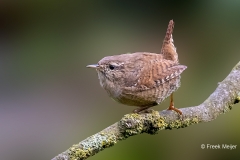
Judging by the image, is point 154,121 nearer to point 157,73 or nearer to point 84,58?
point 157,73

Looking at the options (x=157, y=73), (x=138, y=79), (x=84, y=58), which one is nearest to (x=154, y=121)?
(x=138, y=79)

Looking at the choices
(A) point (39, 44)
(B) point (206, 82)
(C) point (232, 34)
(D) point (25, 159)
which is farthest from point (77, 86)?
(C) point (232, 34)

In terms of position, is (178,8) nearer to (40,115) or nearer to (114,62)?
(40,115)

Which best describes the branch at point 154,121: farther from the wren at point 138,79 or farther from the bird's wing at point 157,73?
the bird's wing at point 157,73

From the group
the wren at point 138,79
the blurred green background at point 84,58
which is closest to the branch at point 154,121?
the wren at point 138,79

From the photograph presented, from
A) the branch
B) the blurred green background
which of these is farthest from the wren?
the blurred green background

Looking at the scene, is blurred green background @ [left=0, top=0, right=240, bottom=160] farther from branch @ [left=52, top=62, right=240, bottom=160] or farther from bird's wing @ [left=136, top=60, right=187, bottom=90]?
bird's wing @ [left=136, top=60, right=187, bottom=90]
